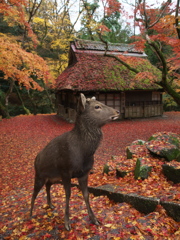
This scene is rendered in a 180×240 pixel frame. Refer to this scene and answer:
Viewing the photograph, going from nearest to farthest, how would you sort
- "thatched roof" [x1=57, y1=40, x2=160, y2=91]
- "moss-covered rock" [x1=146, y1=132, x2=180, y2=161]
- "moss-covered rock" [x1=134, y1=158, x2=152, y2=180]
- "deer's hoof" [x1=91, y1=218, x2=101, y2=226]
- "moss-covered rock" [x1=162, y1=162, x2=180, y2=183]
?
"deer's hoof" [x1=91, y1=218, x2=101, y2=226], "moss-covered rock" [x1=162, y1=162, x2=180, y2=183], "moss-covered rock" [x1=134, y1=158, x2=152, y2=180], "moss-covered rock" [x1=146, y1=132, x2=180, y2=161], "thatched roof" [x1=57, y1=40, x2=160, y2=91]

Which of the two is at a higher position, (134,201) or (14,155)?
(134,201)

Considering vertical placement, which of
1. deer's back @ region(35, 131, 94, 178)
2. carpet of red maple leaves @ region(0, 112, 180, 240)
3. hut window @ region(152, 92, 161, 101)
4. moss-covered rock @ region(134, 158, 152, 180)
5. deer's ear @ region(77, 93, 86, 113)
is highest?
deer's ear @ region(77, 93, 86, 113)

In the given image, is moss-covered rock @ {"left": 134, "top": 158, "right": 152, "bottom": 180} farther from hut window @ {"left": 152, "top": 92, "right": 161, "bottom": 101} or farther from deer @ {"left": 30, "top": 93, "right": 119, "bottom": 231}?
hut window @ {"left": 152, "top": 92, "right": 161, "bottom": 101}

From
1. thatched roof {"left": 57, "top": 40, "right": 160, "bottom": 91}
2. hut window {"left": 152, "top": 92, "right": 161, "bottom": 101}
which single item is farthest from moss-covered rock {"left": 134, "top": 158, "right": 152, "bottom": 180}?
hut window {"left": 152, "top": 92, "right": 161, "bottom": 101}

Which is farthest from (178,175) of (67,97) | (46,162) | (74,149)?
(67,97)

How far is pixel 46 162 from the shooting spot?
115 inches

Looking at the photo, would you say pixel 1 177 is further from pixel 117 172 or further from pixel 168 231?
pixel 168 231

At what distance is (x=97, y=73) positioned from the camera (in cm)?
1527

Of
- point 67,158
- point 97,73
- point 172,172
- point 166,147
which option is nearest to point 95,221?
point 67,158

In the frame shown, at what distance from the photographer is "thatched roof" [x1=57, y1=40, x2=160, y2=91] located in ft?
45.8

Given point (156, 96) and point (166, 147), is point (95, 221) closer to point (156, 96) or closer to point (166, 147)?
point (166, 147)

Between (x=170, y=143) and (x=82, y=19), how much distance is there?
21.3 meters

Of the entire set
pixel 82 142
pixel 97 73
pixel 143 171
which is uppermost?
pixel 97 73

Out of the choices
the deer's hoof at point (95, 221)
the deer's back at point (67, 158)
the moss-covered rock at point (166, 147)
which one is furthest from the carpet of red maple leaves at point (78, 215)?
the deer's back at point (67, 158)
